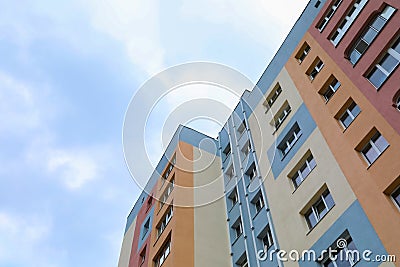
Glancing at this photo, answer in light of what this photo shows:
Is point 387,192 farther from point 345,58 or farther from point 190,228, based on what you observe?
point 190,228

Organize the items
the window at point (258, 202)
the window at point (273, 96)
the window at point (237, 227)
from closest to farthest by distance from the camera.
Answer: the window at point (258, 202) < the window at point (237, 227) < the window at point (273, 96)

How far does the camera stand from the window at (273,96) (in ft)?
75.0

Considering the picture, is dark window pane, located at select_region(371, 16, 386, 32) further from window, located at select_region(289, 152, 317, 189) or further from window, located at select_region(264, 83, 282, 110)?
window, located at select_region(264, 83, 282, 110)

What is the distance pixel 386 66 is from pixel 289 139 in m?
6.28

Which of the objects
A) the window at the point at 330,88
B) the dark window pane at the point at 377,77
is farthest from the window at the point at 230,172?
the dark window pane at the point at 377,77

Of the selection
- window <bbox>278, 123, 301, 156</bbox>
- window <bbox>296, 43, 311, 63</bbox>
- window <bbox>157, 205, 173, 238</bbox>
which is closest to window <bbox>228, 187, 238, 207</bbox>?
window <bbox>157, 205, 173, 238</bbox>

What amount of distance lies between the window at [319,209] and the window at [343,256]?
1.57 m

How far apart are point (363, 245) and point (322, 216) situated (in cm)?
271

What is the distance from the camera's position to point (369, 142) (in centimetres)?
1420

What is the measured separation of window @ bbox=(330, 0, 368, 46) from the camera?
59.0 ft

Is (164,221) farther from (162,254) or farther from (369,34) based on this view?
(369,34)

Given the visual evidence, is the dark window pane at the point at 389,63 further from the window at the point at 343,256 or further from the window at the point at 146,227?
the window at the point at 146,227

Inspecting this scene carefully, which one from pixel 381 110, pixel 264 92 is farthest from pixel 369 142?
pixel 264 92

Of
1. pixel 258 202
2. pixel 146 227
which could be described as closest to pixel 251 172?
pixel 258 202
